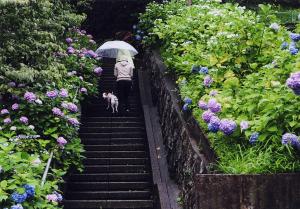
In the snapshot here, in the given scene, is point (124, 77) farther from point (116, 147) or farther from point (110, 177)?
point (110, 177)

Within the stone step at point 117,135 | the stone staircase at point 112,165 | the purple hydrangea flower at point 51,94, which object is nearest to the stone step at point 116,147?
the stone staircase at point 112,165

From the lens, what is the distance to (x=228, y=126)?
5.12 metres

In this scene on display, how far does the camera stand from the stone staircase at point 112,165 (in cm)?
848

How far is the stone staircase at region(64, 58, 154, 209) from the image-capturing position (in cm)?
848

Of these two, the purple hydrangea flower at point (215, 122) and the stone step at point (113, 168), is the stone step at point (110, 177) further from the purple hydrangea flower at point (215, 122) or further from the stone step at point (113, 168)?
the purple hydrangea flower at point (215, 122)

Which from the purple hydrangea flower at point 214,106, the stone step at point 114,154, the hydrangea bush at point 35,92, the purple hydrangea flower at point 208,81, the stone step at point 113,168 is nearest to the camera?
the purple hydrangea flower at point 214,106

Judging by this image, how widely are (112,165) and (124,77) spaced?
2979 millimetres

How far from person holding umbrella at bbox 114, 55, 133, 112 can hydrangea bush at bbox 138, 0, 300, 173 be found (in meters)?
2.87

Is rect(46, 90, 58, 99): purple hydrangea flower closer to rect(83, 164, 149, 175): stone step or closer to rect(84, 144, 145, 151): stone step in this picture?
rect(83, 164, 149, 175): stone step

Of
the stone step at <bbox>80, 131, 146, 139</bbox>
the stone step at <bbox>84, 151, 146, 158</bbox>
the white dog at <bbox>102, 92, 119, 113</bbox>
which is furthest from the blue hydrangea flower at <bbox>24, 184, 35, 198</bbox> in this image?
the white dog at <bbox>102, 92, 119, 113</bbox>

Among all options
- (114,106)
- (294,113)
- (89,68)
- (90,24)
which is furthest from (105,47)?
(294,113)

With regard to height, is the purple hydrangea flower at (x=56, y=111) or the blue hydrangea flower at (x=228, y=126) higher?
the purple hydrangea flower at (x=56, y=111)

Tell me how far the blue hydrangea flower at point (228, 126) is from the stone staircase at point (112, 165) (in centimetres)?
334

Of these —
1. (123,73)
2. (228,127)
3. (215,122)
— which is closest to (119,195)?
(215,122)
